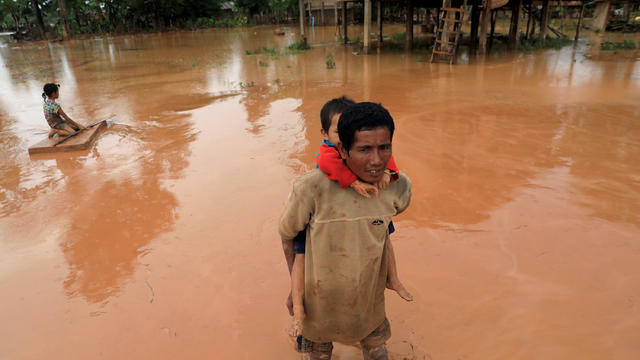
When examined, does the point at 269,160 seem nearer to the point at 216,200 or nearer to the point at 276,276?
the point at 216,200

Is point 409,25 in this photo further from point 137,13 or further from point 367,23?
point 137,13

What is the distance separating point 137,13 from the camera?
37281 mm

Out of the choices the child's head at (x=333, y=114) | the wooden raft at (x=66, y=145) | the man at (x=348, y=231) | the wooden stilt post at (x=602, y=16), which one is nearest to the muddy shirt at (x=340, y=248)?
the man at (x=348, y=231)

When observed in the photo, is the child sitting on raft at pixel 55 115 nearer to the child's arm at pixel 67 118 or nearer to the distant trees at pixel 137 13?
the child's arm at pixel 67 118

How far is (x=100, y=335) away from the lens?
2.51 meters

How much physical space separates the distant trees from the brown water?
107ft

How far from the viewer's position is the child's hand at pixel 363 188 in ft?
4.80

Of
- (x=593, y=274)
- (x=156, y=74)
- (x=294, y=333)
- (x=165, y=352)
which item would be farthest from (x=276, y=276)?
(x=156, y=74)

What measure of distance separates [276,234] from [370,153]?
2308mm

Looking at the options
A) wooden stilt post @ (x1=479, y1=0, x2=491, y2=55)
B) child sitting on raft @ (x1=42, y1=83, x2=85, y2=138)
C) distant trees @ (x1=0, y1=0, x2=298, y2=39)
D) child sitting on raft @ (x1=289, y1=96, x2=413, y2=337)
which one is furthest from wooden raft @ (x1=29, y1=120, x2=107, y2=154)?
distant trees @ (x1=0, y1=0, x2=298, y2=39)

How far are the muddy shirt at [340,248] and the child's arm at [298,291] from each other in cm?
3

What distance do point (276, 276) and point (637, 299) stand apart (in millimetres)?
2411

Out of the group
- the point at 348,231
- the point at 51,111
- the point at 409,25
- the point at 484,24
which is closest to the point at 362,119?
the point at 348,231

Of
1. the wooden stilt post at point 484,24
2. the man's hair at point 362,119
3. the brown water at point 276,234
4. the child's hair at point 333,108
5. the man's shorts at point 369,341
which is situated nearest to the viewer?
the man's hair at point 362,119
